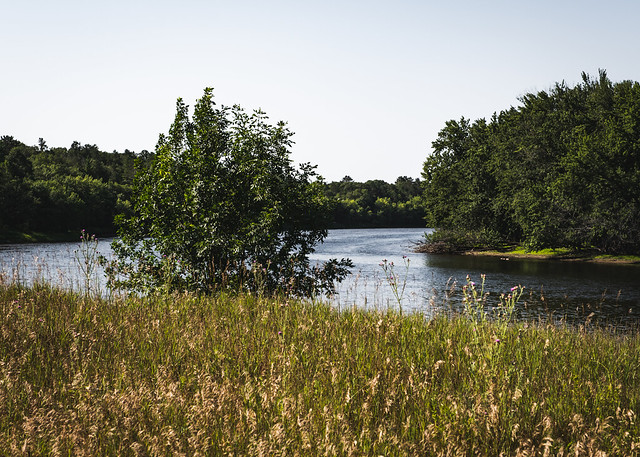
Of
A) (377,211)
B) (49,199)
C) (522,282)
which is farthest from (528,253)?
(377,211)

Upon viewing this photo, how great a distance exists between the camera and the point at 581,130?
45906 mm

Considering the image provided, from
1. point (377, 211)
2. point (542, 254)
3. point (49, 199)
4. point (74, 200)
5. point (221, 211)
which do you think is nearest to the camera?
point (221, 211)

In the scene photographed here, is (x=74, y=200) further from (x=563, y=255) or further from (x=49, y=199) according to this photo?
(x=563, y=255)

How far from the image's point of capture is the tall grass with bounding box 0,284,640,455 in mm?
3227

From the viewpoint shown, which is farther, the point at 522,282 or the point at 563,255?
the point at 563,255

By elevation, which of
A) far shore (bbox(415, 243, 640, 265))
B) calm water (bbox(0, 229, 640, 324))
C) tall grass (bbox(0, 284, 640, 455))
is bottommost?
calm water (bbox(0, 229, 640, 324))

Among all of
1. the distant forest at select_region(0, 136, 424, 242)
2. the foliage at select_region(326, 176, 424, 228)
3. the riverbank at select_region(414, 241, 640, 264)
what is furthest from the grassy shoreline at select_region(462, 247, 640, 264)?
the foliage at select_region(326, 176, 424, 228)

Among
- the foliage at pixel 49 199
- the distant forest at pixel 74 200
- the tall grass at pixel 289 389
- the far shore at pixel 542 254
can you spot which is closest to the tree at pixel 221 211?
the distant forest at pixel 74 200

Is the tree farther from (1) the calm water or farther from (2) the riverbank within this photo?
(2) the riverbank

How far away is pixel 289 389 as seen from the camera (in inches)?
163

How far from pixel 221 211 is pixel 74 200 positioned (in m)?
83.6

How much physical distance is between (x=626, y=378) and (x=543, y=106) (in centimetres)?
5720

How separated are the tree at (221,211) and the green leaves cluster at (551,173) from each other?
116 ft

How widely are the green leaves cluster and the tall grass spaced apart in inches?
1586
